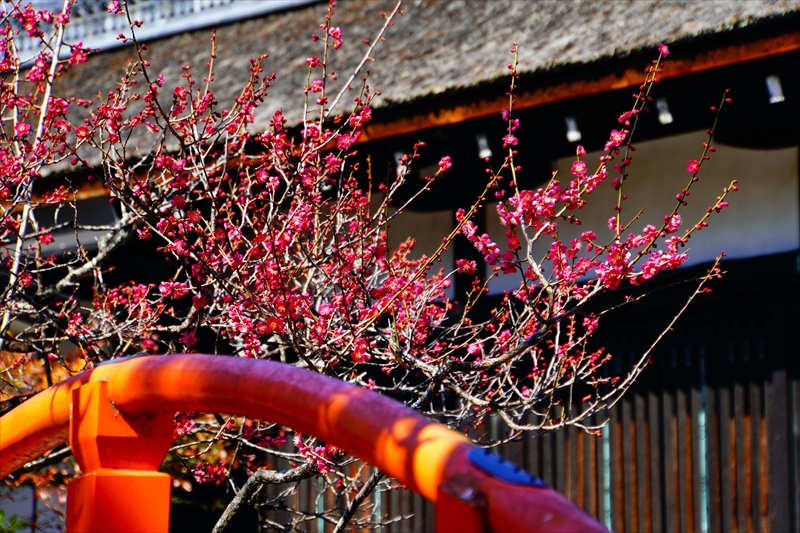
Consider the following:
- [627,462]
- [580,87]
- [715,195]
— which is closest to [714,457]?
[627,462]

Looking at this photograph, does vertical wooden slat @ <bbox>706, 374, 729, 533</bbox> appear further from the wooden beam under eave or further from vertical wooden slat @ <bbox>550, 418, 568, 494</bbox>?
the wooden beam under eave

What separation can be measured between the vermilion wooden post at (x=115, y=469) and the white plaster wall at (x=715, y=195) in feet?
12.8

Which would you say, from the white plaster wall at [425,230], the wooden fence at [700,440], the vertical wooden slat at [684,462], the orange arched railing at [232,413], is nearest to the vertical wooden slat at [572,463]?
the wooden fence at [700,440]

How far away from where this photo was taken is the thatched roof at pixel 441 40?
4.79 metres

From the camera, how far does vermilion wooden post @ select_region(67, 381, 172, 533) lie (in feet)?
6.02

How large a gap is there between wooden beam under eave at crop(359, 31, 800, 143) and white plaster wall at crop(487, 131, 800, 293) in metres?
0.81

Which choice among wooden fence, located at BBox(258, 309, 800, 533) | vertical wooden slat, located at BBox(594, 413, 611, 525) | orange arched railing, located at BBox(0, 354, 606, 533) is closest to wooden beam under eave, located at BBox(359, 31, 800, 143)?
wooden fence, located at BBox(258, 309, 800, 533)

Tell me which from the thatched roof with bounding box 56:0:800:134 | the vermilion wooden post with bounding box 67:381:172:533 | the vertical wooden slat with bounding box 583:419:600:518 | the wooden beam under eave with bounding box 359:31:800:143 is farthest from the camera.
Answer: the vertical wooden slat with bounding box 583:419:600:518

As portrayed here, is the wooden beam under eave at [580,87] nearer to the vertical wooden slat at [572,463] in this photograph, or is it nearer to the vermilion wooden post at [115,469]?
the vertical wooden slat at [572,463]

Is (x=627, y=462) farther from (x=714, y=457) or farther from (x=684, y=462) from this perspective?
(x=714, y=457)

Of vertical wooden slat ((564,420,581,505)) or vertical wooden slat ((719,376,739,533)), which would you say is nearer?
vertical wooden slat ((719,376,739,533))

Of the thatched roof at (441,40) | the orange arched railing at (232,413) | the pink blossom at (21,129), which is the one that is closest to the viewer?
the orange arched railing at (232,413)

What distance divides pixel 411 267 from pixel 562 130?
104cm

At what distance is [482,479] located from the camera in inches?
52.2
